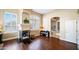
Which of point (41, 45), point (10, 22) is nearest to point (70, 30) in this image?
point (41, 45)

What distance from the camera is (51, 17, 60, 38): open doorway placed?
2.11 meters

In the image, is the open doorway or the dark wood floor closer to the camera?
the dark wood floor

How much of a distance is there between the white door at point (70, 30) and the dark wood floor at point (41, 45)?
11 centimetres

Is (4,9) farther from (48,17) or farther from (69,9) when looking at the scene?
(69,9)

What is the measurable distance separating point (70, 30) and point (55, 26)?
352 millimetres

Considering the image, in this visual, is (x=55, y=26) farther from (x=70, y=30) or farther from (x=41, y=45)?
(x=41, y=45)

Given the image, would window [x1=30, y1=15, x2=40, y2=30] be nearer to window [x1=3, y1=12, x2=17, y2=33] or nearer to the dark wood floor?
the dark wood floor

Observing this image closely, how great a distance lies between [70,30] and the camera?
2.07 meters

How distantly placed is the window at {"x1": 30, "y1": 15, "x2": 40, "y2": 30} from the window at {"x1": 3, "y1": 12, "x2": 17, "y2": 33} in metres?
0.39

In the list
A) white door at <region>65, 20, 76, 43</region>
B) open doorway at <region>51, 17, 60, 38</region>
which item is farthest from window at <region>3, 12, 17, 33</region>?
white door at <region>65, 20, 76, 43</region>

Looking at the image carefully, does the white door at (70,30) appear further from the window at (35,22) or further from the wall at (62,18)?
the window at (35,22)
